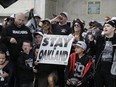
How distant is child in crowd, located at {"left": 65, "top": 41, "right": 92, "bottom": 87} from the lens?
7559 mm

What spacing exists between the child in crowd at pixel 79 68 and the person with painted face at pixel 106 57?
199 millimetres

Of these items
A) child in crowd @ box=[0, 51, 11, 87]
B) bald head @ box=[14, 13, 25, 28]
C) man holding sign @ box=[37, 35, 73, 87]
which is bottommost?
child in crowd @ box=[0, 51, 11, 87]

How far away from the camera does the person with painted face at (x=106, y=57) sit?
7.39 metres

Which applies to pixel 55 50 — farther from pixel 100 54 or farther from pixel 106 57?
pixel 106 57

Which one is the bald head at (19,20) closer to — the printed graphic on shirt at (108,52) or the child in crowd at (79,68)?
the child in crowd at (79,68)

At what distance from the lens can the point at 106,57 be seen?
24.3 feet

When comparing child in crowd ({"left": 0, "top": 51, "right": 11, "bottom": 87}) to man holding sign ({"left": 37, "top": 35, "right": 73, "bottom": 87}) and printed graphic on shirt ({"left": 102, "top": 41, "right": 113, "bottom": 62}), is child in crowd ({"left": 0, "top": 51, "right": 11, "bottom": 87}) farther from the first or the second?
printed graphic on shirt ({"left": 102, "top": 41, "right": 113, "bottom": 62})

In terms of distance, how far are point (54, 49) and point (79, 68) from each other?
0.78 m

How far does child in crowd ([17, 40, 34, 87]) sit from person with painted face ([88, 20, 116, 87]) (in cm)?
137

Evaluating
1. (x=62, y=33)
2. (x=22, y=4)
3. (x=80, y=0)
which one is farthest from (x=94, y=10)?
(x=62, y=33)

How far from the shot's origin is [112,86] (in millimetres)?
7395

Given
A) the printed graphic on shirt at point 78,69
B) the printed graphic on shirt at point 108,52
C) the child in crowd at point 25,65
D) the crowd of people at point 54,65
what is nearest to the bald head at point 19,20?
the crowd of people at point 54,65

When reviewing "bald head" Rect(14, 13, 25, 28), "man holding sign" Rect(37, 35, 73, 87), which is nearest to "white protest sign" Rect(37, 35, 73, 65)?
"man holding sign" Rect(37, 35, 73, 87)

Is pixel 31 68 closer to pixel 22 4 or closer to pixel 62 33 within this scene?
pixel 62 33
